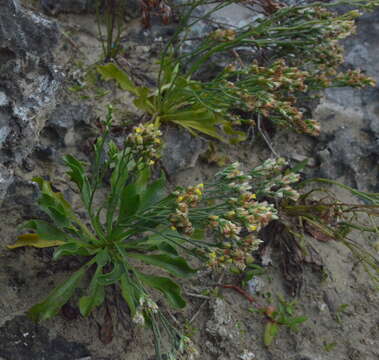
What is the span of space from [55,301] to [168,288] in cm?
63

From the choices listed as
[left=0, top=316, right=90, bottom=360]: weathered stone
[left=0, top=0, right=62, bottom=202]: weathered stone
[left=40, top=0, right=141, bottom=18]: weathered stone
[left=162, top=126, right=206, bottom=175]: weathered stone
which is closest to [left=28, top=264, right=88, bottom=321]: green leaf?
[left=0, top=316, right=90, bottom=360]: weathered stone

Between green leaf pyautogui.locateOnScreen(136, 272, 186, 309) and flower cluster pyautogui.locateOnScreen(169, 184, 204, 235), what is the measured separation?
0.49 meters

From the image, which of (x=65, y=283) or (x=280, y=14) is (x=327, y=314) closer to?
(x=65, y=283)

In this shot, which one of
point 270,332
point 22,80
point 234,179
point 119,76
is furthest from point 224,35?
point 270,332

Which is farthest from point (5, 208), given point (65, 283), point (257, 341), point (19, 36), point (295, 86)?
point (295, 86)

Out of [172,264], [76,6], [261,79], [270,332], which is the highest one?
[76,6]

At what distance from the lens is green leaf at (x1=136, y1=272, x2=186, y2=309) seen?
2.45 m

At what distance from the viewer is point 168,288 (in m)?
2.49

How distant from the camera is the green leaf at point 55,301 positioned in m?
2.33

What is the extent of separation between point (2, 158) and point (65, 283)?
30.4 inches

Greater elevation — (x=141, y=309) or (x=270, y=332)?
(x=141, y=309)

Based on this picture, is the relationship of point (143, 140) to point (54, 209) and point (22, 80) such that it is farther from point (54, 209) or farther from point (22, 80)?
point (22, 80)

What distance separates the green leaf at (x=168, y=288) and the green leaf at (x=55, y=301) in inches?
A: 14.3

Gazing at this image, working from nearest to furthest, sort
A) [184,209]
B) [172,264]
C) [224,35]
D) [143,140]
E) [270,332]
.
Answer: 1. [184,209]
2. [143,140]
3. [172,264]
4. [270,332]
5. [224,35]
